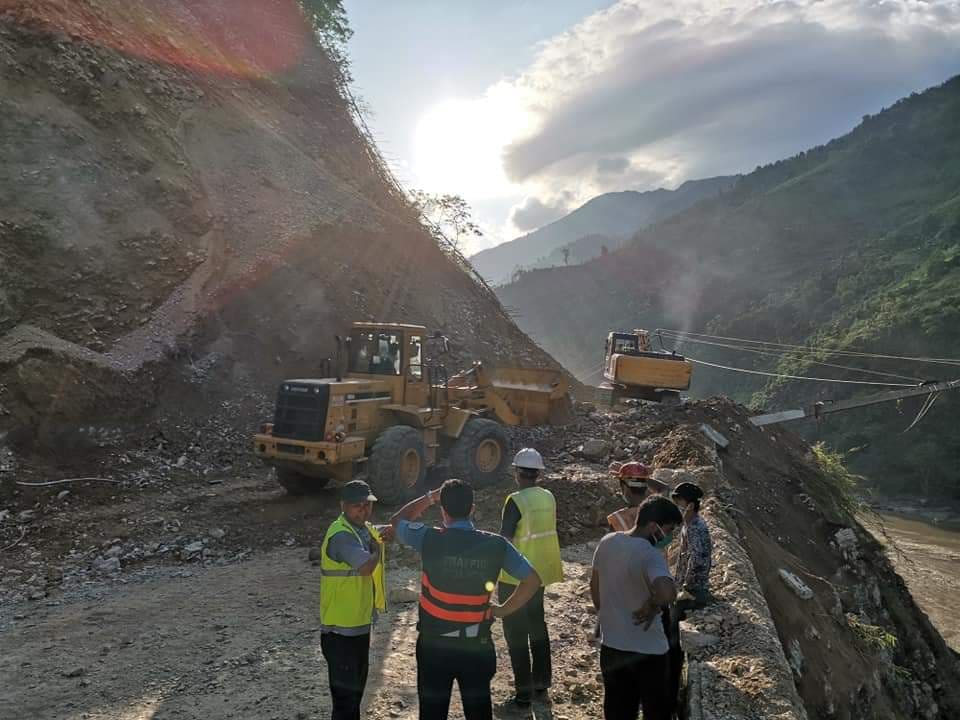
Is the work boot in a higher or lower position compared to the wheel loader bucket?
lower

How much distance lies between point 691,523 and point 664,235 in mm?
95283

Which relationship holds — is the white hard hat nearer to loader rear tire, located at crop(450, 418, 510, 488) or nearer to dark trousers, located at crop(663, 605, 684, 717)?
dark trousers, located at crop(663, 605, 684, 717)

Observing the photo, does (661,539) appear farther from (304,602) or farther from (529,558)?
(304,602)

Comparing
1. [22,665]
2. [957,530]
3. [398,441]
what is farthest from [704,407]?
[957,530]

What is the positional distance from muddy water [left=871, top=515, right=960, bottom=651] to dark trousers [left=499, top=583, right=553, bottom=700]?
569 inches

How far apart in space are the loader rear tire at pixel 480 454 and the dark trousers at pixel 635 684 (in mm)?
6325

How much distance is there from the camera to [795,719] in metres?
3.63

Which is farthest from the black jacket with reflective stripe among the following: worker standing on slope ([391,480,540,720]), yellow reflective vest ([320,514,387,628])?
yellow reflective vest ([320,514,387,628])

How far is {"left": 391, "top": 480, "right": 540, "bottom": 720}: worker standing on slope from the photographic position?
9.23 ft

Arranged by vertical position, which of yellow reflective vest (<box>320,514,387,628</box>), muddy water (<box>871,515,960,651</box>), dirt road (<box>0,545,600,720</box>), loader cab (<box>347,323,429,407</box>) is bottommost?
muddy water (<box>871,515,960,651</box>)

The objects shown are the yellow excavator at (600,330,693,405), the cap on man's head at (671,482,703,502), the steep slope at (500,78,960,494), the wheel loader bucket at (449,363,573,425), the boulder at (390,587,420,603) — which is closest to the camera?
the cap on man's head at (671,482,703,502)

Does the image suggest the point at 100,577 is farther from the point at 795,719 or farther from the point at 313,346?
the point at 313,346

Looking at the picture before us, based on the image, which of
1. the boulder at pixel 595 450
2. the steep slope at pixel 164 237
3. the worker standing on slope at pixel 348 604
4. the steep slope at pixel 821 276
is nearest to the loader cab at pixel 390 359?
the steep slope at pixel 164 237

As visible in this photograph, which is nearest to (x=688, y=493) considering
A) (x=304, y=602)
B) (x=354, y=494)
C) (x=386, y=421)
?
(x=354, y=494)
